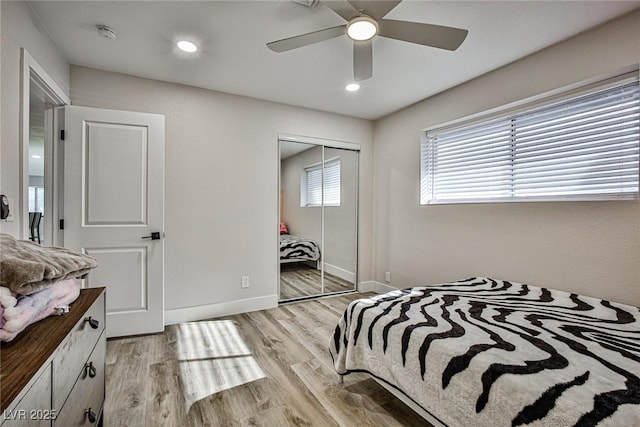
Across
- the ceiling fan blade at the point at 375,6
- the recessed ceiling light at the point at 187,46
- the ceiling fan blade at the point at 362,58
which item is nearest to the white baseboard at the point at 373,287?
the ceiling fan blade at the point at 362,58

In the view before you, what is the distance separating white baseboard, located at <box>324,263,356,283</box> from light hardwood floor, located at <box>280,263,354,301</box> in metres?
0.04

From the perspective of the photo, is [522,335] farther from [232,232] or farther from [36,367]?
[232,232]

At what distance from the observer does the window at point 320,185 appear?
12.8 ft

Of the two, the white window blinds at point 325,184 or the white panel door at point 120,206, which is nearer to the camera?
the white panel door at point 120,206

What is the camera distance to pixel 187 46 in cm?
231

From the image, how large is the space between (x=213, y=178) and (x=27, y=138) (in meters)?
1.51

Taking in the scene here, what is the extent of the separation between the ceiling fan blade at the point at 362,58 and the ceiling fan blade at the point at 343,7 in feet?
0.90

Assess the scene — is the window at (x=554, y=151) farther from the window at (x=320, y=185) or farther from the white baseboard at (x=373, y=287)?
the white baseboard at (x=373, y=287)

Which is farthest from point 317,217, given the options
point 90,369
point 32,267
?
point 32,267

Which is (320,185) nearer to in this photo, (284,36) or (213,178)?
(213,178)

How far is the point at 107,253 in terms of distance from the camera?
8.52 feet

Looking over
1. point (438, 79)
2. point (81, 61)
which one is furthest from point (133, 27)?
point (438, 79)

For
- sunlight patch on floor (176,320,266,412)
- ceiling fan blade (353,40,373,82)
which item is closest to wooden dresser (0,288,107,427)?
sunlight patch on floor (176,320,266,412)

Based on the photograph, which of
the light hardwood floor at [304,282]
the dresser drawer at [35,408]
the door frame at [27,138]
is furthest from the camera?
the light hardwood floor at [304,282]
